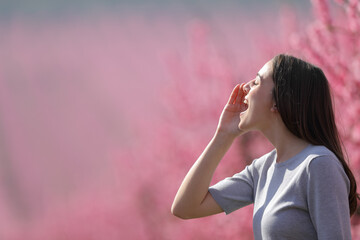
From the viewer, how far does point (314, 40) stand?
9.70 feet

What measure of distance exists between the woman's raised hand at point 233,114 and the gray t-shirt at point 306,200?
0.72ft

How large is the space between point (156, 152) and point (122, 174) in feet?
3.16

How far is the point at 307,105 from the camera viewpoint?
4.12 feet

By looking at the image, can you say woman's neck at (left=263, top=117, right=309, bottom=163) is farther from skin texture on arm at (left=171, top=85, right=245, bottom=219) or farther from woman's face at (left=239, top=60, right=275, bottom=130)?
skin texture on arm at (left=171, top=85, right=245, bottom=219)

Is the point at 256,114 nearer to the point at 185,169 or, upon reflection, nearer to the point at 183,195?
the point at 183,195

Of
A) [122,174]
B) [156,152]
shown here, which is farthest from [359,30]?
[122,174]

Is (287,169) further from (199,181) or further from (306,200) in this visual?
(199,181)

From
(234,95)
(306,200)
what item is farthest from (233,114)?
(306,200)

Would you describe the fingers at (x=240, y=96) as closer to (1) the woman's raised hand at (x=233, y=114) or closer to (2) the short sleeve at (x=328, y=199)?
(1) the woman's raised hand at (x=233, y=114)

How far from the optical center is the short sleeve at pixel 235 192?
143 cm

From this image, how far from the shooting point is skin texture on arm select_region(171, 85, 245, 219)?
145cm

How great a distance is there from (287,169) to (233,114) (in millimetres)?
321

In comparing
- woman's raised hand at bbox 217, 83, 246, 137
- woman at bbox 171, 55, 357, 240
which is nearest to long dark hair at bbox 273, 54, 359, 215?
woman at bbox 171, 55, 357, 240

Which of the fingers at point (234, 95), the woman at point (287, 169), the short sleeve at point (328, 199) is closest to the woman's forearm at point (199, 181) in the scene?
the woman at point (287, 169)
